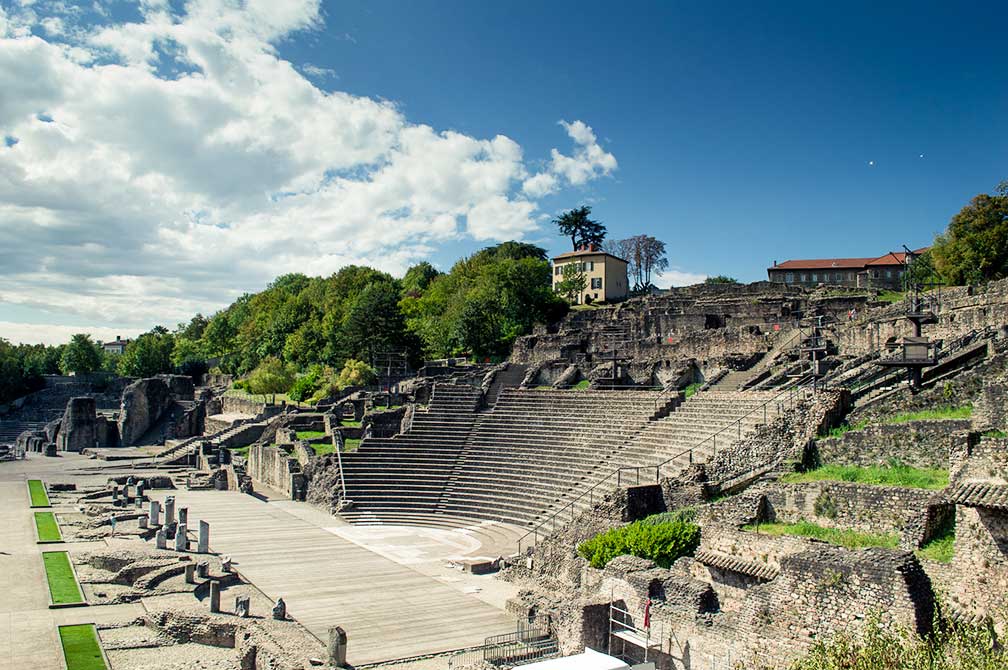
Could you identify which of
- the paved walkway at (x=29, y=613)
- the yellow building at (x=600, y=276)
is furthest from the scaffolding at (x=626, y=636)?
the yellow building at (x=600, y=276)

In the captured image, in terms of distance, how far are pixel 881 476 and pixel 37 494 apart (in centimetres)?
3555

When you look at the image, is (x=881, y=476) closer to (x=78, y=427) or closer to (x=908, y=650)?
(x=908, y=650)

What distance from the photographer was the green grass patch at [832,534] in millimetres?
13570

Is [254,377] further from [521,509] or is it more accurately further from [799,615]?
[799,615]

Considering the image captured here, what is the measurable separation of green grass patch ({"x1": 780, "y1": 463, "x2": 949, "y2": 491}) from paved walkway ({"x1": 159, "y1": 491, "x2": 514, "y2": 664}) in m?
7.73

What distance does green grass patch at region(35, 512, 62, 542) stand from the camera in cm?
2489

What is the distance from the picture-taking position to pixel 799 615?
37.1 feet

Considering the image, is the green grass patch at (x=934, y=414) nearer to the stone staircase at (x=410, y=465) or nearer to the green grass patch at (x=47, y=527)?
the stone staircase at (x=410, y=465)

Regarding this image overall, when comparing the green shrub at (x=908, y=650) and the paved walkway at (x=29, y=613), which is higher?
the green shrub at (x=908, y=650)

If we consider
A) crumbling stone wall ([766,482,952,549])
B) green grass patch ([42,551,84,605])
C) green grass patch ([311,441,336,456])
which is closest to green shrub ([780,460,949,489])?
crumbling stone wall ([766,482,952,549])

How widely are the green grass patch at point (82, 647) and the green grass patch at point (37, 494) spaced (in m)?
19.3

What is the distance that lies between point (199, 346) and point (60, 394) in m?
28.6

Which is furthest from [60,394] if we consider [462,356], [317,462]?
[317,462]

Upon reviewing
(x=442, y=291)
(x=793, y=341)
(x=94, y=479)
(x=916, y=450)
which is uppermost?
(x=442, y=291)
